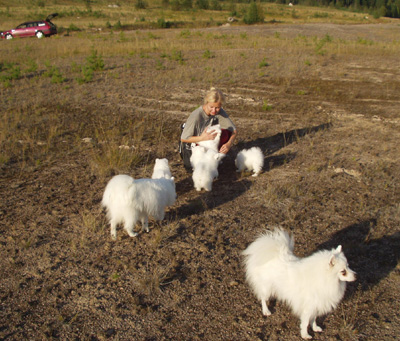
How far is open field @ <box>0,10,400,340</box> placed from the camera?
3.21m

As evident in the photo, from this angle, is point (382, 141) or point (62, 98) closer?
point (382, 141)

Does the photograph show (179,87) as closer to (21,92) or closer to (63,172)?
(21,92)

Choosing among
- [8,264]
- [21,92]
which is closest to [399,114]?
[8,264]

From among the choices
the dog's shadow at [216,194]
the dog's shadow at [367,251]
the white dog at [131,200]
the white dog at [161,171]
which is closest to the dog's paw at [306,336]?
the dog's shadow at [367,251]

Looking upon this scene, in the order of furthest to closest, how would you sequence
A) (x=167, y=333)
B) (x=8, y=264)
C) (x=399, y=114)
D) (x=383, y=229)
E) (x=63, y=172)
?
1. (x=399, y=114)
2. (x=63, y=172)
3. (x=383, y=229)
4. (x=8, y=264)
5. (x=167, y=333)

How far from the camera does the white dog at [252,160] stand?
594 centimetres

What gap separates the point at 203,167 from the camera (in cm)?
541

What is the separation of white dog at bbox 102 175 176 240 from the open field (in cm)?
32

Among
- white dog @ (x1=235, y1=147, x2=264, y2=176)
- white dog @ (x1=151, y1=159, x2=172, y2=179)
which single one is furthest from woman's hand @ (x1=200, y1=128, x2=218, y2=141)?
white dog @ (x1=151, y1=159, x2=172, y2=179)

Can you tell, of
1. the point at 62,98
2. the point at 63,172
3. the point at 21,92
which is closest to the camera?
the point at 63,172

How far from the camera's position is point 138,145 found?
24.3 ft

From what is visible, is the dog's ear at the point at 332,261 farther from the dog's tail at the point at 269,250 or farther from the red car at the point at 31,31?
the red car at the point at 31,31

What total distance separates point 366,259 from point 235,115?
20.5ft

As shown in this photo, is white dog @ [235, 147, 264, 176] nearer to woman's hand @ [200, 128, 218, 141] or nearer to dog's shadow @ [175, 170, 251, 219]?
dog's shadow @ [175, 170, 251, 219]
